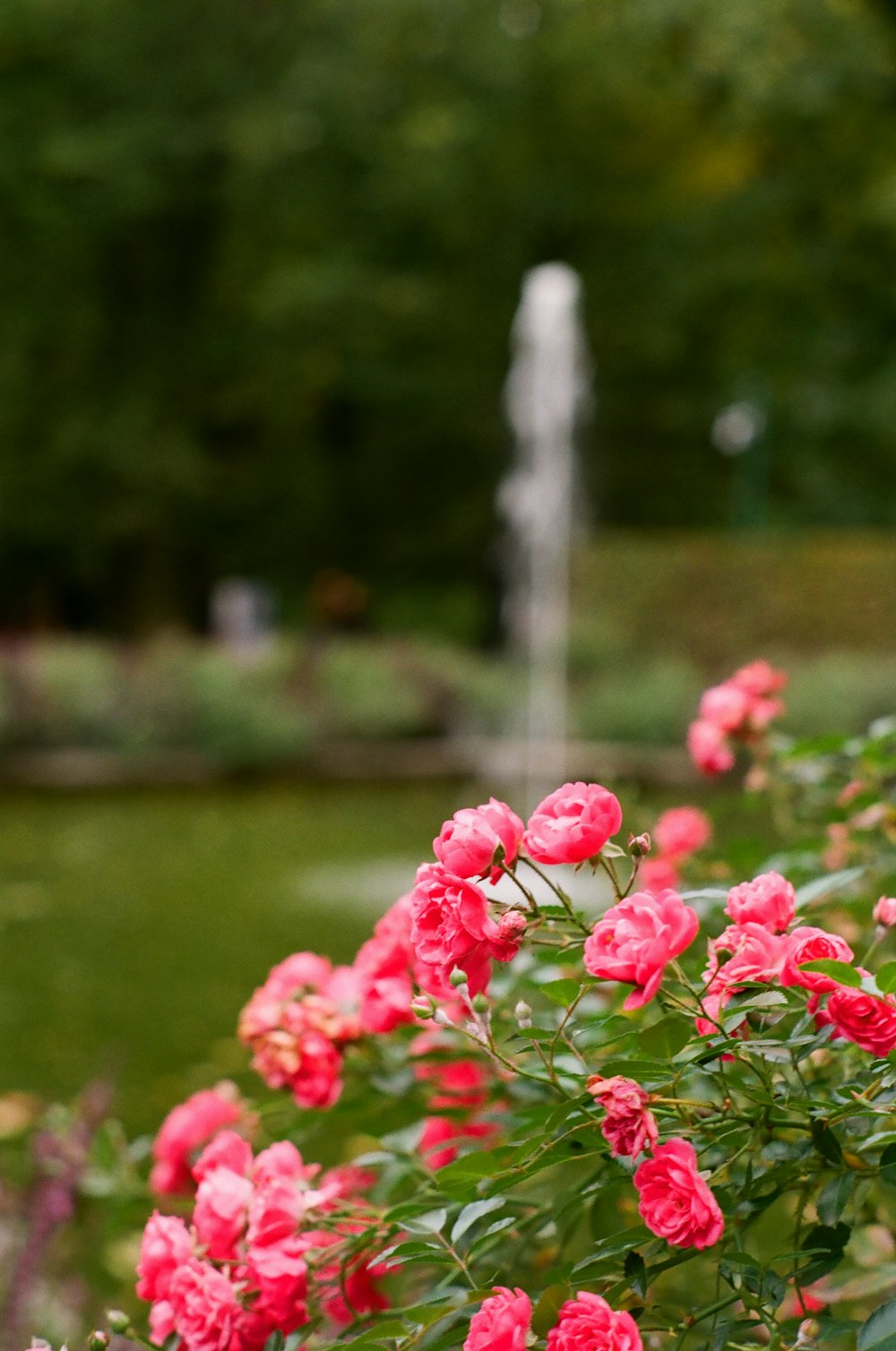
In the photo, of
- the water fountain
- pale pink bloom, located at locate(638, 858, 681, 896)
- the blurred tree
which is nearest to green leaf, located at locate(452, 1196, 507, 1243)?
pale pink bloom, located at locate(638, 858, 681, 896)

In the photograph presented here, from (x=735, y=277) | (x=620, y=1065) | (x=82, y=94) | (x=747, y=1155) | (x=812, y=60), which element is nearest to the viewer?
(x=620, y=1065)

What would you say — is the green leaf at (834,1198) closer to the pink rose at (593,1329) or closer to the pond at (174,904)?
the pink rose at (593,1329)

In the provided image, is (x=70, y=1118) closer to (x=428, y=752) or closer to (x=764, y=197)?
(x=428, y=752)

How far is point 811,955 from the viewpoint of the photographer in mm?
865

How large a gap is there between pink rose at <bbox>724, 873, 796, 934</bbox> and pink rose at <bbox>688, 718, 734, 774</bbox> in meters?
0.73

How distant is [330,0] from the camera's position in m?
15.5

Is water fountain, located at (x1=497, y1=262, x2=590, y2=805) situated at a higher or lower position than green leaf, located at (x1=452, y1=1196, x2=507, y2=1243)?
higher

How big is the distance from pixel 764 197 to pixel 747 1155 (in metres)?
17.4

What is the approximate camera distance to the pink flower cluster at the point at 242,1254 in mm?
979

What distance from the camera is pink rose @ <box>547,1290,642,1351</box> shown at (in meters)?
0.82

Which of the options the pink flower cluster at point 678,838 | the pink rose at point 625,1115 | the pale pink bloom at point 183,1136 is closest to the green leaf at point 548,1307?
the pink rose at point 625,1115

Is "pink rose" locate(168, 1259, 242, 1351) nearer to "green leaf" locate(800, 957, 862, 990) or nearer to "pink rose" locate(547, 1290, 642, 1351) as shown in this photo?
"pink rose" locate(547, 1290, 642, 1351)

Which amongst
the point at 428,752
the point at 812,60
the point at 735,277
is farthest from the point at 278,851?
the point at 735,277

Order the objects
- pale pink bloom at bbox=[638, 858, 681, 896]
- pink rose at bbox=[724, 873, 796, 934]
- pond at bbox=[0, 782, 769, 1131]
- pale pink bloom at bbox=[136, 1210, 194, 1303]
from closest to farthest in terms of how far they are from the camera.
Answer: pink rose at bbox=[724, 873, 796, 934] < pale pink bloom at bbox=[136, 1210, 194, 1303] < pale pink bloom at bbox=[638, 858, 681, 896] < pond at bbox=[0, 782, 769, 1131]
